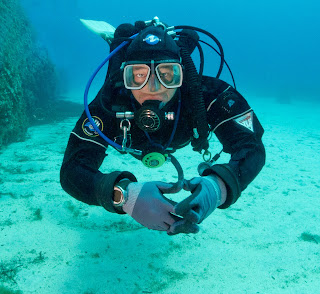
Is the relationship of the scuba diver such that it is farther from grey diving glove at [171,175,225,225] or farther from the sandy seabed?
the sandy seabed

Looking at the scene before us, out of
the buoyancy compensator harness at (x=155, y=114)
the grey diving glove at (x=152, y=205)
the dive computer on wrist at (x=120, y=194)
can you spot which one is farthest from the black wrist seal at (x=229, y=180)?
the dive computer on wrist at (x=120, y=194)

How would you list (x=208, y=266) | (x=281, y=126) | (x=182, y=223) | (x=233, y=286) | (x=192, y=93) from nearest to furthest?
1. (x=182, y=223)
2. (x=192, y=93)
3. (x=233, y=286)
4. (x=208, y=266)
5. (x=281, y=126)

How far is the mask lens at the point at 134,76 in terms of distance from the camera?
2473 mm

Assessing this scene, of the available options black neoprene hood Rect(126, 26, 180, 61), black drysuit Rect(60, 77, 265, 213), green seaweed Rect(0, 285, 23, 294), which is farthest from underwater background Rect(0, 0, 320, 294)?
black neoprene hood Rect(126, 26, 180, 61)

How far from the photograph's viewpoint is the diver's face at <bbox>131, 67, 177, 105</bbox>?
2412 millimetres

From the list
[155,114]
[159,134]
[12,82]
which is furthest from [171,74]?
[12,82]

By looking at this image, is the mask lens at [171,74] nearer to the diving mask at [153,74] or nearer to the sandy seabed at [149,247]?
the diving mask at [153,74]

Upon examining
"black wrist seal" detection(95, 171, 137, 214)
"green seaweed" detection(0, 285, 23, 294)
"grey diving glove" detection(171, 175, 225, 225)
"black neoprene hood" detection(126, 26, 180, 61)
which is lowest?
"green seaweed" detection(0, 285, 23, 294)

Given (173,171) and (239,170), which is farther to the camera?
(173,171)

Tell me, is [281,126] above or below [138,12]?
below

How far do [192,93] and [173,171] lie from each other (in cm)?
353

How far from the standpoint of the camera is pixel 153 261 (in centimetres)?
285

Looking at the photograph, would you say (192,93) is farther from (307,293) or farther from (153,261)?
(307,293)

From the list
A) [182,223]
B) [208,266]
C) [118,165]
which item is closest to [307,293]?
[208,266]
